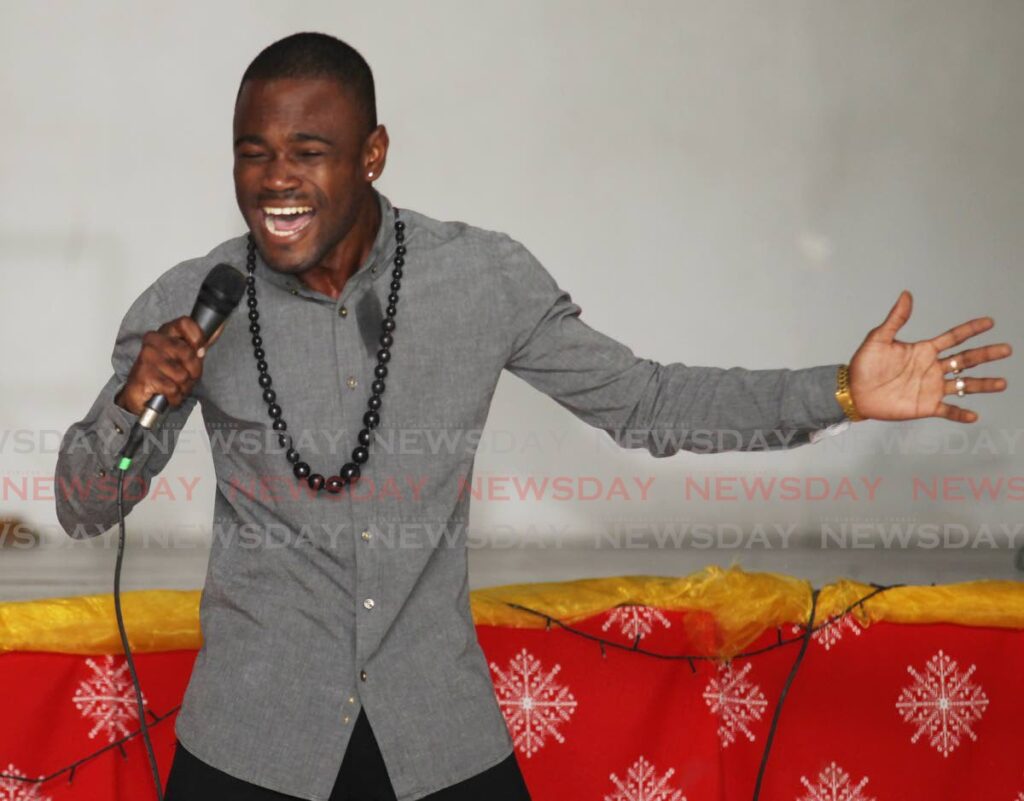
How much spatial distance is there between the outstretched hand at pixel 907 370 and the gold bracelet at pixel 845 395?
0.02 metres

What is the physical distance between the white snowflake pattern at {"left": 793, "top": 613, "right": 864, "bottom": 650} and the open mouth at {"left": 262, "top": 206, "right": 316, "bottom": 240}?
129 centimetres

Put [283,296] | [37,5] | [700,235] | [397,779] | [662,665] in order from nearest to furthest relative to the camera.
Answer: [397,779]
[283,296]
[662,665]
[37,5]
[700,235]

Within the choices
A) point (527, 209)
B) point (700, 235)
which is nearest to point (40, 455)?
point (527, 209)

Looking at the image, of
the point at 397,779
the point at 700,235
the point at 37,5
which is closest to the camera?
the point at 397,779

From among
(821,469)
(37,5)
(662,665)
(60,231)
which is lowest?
(662,665)

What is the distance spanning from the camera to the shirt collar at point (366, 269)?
188 cm

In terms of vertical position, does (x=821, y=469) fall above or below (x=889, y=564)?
above

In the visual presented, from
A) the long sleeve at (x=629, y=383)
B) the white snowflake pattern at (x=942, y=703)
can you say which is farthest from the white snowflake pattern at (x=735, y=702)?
the long sleeve at (x=629, y=383)

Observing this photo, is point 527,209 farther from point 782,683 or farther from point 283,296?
point 283,296

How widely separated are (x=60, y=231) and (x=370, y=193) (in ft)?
7.21

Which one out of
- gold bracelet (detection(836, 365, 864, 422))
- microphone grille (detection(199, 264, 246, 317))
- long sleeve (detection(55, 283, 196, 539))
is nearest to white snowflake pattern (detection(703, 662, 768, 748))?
gold bracelet (detection(836, 365, 864, 422))

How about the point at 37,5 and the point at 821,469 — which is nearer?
the point at 37,5

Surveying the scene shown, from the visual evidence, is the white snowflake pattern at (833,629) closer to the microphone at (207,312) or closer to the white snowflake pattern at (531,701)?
the white snowflake pattern at (531,701)

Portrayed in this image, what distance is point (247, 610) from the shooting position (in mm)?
1763
